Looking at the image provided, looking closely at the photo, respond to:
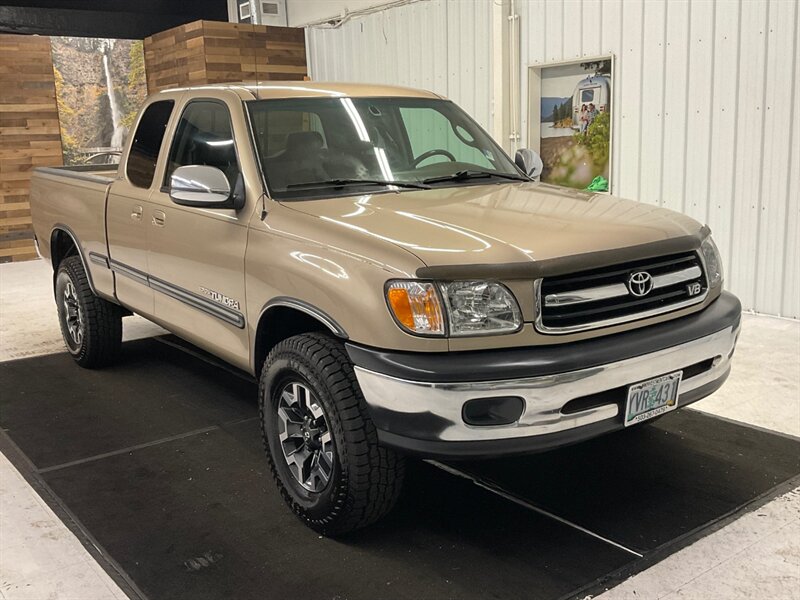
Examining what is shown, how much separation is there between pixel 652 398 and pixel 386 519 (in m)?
1.11

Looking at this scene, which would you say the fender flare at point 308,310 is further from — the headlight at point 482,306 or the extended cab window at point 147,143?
the extended cab window at point 147,143

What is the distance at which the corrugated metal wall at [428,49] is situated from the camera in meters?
8.42

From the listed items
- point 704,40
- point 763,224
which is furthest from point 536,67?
point 763,224

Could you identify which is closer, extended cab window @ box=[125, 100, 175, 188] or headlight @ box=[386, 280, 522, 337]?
headlight @ box=[386, 280, 522, 337]

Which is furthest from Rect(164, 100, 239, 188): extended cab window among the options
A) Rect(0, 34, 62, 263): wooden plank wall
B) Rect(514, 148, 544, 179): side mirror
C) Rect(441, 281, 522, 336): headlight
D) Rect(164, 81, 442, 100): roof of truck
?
Rect(0, 34, 62, 263): wooden plank wall

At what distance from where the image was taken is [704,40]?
21.2ft

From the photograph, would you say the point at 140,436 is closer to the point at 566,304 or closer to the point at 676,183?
the point at 566,304

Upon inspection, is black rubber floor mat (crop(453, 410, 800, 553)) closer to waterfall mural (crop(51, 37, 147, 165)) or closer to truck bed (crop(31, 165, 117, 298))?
truck bed (crop(31, 165, 117, 298))

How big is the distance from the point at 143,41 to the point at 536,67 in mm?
6932

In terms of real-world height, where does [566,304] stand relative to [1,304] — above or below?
above

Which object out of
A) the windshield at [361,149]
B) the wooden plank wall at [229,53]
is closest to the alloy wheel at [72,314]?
the windshield at [361,149]

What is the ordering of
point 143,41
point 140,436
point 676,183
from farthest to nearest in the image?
point 143,41 → point 676,183 → point 140,436

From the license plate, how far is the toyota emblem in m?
0.30

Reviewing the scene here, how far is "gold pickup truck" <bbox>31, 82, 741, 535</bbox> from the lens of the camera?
259 cm
